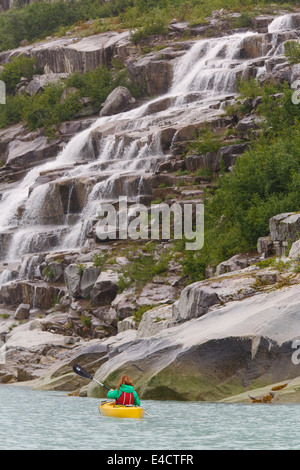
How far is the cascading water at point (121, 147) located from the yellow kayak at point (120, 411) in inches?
914

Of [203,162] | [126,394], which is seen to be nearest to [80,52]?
[203,162]

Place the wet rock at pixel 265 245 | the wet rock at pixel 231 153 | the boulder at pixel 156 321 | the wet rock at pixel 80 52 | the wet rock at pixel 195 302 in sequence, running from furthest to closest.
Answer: the wet rock at pixel 80 52 → the wet rock at pixel 231 153 → the wet rock at pixel 265 245 → the boulder at pixel 156 321 → the wet rock at pixel 195 302

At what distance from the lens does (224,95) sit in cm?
4962

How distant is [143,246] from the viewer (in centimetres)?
3597

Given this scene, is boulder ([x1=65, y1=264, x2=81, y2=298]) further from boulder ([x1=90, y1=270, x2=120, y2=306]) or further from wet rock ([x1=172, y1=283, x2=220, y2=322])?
wet rock ([x1=172, y1=283, x2=220, y2=322])

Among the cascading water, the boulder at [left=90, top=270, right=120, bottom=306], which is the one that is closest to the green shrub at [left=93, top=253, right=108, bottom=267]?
the boulder at [left=90, top=270, right=120, bottom=306]

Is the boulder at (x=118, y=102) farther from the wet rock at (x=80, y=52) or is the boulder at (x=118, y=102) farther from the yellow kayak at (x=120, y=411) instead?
the yellow kayak at (x=120, y=411)

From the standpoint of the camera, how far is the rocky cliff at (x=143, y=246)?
758 inches

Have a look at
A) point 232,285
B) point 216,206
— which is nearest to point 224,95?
point 216,206

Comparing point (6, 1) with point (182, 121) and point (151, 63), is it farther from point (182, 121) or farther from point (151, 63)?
point (182, 121)

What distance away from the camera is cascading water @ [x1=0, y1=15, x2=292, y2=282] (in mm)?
42625

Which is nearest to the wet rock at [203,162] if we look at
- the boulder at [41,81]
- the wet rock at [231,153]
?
the wet rock at [231,153]

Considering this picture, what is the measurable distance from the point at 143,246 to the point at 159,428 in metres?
20.7

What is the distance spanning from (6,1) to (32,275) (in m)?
67.8
